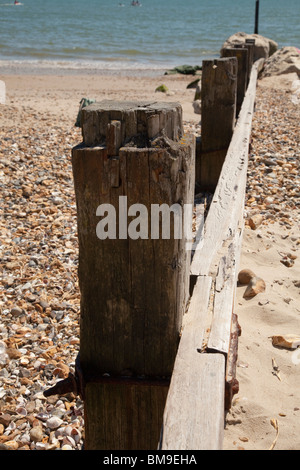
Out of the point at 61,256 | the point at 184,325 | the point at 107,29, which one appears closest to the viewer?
the point at 184,325

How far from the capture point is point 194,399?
61.7 inches

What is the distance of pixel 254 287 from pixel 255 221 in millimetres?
1428

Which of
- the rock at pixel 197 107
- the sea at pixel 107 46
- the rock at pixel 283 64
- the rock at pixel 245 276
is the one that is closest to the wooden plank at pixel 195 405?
the rock at pixel 245 276

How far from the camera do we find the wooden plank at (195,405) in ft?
4.68

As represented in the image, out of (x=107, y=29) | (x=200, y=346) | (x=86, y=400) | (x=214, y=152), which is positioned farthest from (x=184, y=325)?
(x=107, y=29)

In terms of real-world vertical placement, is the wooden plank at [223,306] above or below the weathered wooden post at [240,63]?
below

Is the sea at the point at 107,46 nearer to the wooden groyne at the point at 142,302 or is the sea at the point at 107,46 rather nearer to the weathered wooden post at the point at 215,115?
the weathered wooden post at the point at 215,115

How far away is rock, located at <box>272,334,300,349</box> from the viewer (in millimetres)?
2898

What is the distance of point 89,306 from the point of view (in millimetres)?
1824

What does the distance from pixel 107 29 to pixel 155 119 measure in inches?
1722

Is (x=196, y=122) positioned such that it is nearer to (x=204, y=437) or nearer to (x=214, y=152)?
(x=214, y=152)

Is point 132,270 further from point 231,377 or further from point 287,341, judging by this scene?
point 287,341

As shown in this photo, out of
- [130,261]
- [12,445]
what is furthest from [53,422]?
[130,261]

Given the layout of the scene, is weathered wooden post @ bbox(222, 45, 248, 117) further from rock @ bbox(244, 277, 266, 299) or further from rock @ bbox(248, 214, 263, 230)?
rock @ bbox(244, 277, 266, 299)
